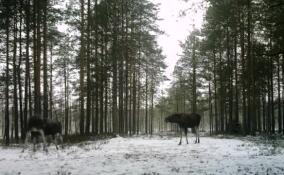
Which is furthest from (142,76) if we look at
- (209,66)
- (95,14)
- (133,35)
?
(95,14)

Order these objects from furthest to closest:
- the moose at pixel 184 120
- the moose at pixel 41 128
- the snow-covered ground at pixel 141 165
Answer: the moose at pixel 184 120
the moose at pixel 41 128
the snow-covered ground at pixel 141 165

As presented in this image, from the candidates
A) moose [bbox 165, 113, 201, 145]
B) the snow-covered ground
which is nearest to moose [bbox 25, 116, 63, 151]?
the snow-covered ground

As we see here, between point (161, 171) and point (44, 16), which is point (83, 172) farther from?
point (44, 16)

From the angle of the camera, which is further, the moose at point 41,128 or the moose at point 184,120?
the moose at point 184,120

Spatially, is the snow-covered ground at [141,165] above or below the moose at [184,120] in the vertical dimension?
below

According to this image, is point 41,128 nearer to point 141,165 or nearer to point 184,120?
point 141,165

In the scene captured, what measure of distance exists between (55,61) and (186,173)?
3670 centimetres

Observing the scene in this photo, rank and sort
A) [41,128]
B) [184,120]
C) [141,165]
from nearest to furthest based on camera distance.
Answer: [141,165] < [41,128] < [184,120]

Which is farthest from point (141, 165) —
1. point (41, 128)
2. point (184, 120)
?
point (184, 120)

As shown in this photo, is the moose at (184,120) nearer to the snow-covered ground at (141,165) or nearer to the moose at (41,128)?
the moose at (41,128)

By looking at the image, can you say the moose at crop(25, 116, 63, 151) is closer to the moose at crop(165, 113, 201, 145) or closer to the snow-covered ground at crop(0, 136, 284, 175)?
the snow-covered ground at crop(0, 136, 284, 175)

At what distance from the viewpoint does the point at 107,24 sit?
1272 inches

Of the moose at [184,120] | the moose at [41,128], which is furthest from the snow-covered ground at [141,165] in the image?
the moose at [184,120]

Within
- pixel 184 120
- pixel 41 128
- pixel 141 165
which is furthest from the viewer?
pixel 184 120
